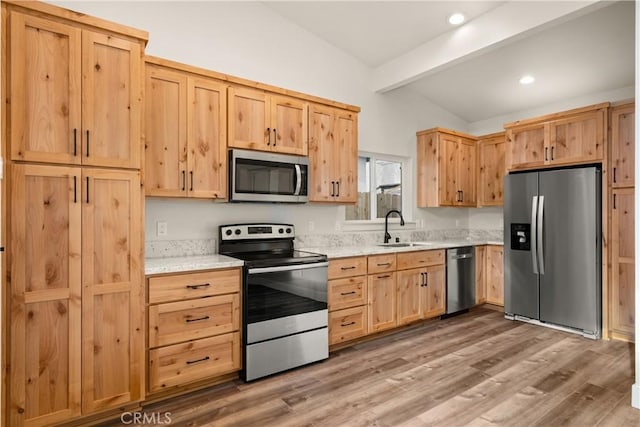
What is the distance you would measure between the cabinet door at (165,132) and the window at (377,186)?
82.0 inches

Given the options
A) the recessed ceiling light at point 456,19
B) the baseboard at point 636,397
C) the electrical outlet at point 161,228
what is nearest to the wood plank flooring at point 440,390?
the baseboard at point 636,397

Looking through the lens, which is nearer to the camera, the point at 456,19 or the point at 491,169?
the point at 456,19

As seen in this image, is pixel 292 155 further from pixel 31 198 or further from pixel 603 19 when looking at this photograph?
pixel 603 19

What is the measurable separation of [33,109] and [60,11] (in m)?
0.55

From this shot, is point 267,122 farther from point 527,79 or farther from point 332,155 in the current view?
point 527,79

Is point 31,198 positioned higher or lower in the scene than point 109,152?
lower

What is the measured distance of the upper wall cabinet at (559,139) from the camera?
365 centimetres

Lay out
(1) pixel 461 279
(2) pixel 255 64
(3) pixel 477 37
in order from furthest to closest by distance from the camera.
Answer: (1) pixel 461 279 → (2) pixel 255 64 → (3) pixel 477 37

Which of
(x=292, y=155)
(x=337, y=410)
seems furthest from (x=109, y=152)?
(x=337, y=410)

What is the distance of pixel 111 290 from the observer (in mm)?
2096

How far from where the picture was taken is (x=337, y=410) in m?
2.28

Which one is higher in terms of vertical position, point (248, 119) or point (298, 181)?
point (248, 119)

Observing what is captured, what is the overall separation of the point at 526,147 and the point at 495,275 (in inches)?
63.8

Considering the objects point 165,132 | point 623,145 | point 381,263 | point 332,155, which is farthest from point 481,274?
point 165,132
